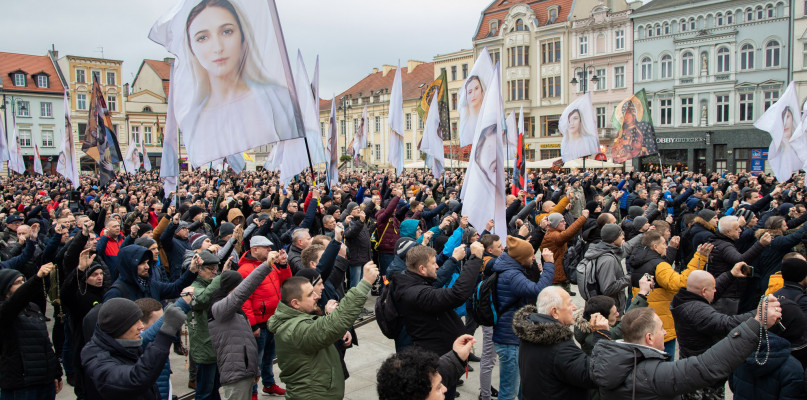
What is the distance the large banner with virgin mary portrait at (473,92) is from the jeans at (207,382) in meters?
7.40

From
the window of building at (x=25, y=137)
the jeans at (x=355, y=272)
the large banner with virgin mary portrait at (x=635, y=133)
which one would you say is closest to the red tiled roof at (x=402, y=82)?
the window of building at (x=25, y=137)

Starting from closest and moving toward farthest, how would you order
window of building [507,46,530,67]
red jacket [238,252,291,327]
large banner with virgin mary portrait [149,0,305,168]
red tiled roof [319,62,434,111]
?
large banner with virgin mary portrait [149,0,305,168] < red jacket [238,252,291,327] < window of building [507,46,530,67] < red tiled roof [319,62,434,111]

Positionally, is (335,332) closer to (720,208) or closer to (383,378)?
(383,378)

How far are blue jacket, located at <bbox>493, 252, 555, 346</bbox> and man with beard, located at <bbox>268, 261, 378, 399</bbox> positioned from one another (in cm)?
177

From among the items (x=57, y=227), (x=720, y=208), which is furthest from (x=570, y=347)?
(x=720, y=208)

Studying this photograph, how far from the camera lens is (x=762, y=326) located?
319 cm

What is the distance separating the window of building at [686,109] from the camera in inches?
1655

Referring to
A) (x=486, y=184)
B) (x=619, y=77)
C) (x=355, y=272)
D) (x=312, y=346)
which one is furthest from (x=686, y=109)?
(x=312, y=346)

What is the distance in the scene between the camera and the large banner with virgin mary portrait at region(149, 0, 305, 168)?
5652mm

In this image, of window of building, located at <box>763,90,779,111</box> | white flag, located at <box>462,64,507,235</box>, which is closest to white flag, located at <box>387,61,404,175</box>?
white flag, located at <box>462,64,507,235</box>

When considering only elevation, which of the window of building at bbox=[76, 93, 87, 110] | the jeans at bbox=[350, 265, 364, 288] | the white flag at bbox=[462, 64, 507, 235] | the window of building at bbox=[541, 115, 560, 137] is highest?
the window of building at bbox=[76, 93, 87, 110]

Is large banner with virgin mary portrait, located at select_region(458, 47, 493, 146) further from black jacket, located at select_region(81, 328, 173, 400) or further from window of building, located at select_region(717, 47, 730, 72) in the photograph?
window of building, located at select_region(717, 47, 730, 72)

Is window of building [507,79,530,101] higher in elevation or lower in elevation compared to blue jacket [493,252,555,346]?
higher

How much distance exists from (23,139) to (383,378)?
228 feet
